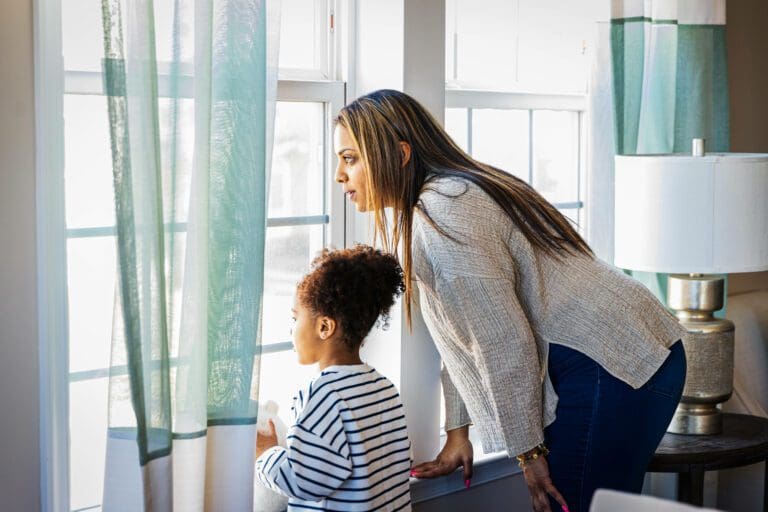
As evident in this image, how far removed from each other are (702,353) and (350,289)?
47.8 inches

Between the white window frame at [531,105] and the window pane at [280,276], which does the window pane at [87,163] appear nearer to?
the window pane at [280,276]

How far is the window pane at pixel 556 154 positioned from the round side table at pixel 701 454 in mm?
847

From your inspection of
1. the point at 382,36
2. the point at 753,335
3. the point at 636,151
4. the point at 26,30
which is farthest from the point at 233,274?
the point at 753,335

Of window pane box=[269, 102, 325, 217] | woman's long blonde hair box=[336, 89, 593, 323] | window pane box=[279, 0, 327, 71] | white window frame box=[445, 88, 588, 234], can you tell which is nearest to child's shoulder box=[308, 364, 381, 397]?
woman's long blonde hair box=[336, 89, 593, 323]

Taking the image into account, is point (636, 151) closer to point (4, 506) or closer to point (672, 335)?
point (672, 335)

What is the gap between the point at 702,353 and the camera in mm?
2783

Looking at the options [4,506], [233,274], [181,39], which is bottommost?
[4,506]

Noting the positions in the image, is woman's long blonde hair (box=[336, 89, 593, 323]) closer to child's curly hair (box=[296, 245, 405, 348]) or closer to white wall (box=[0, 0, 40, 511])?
child's curly hair (box=[296, 245, 405, 348])

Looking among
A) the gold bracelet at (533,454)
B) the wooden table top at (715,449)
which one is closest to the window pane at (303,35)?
the gold bracelet at (533,454)

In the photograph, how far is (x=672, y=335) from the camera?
7.37ft

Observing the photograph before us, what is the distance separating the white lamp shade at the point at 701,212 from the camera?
2639 millimetres

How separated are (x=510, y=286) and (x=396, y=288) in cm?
22

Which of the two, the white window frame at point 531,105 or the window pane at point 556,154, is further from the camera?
the window pane at point 556,154

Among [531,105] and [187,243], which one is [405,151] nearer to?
[187,243]
